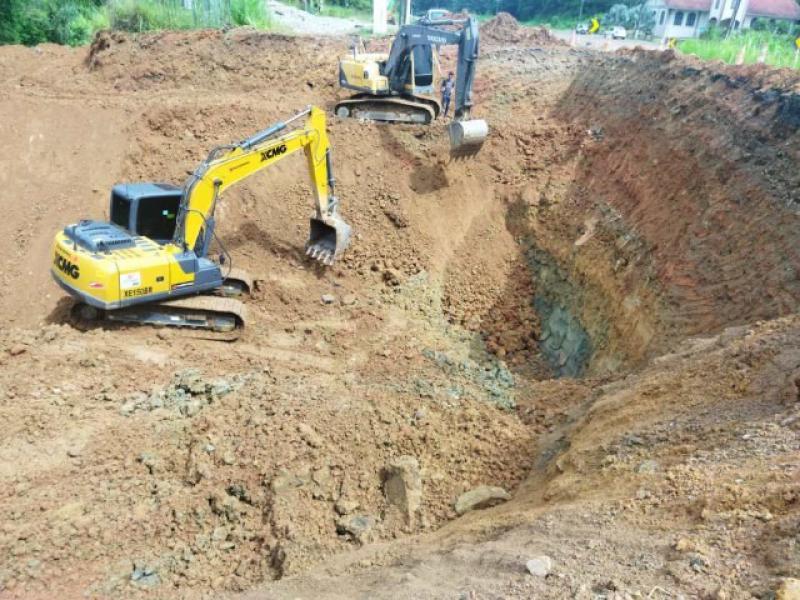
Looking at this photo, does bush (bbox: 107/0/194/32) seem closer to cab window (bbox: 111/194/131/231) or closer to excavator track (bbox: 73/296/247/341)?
cab window (bbox: 111/194/131/231)

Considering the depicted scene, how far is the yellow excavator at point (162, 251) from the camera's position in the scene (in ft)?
27.3

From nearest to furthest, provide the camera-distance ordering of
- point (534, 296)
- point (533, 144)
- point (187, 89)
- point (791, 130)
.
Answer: point (791, 130)
point (534, 296)
point (533, 144)
point (187, 89)

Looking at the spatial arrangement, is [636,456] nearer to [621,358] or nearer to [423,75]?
[621,358]

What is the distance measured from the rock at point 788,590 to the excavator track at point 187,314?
25.6 feet

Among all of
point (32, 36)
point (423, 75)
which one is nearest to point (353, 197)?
point (423, 75)

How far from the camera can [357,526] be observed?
5.93m

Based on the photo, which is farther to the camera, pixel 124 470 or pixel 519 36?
pixel 519 36

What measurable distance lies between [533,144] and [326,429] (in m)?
8.90

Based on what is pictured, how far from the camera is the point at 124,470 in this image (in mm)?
6566

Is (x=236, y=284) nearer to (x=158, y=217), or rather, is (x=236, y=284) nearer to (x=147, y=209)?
(x=158, y=217)

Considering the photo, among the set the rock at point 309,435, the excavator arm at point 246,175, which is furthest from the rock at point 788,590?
the excavator arm at point 246,175

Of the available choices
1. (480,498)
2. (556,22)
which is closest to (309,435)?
(480,498)

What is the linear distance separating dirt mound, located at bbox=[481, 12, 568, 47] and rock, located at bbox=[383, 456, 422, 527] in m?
16.7

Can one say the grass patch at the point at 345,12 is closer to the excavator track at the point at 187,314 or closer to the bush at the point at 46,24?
the bush at the point at 46,24
